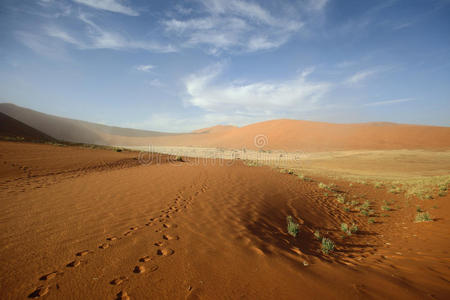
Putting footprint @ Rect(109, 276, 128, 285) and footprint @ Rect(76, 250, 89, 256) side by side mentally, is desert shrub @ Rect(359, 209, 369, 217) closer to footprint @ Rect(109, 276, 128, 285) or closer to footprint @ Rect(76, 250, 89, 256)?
footprint @ Rect(109, 276, 128, 285)

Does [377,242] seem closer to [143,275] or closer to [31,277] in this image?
[143,275]

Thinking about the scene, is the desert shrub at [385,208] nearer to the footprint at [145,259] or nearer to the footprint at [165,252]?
the footprint at [165,252]

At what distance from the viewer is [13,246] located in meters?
2.94

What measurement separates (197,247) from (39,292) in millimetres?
2007

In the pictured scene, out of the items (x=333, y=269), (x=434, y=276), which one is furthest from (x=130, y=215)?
(x=434, y=276)

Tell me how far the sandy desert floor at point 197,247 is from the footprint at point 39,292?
0.01m

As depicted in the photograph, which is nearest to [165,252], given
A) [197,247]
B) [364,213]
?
[197,247]

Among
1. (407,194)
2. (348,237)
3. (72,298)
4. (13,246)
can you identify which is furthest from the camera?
(407,194)

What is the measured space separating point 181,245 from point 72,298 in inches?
61.4

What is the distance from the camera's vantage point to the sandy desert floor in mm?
2305

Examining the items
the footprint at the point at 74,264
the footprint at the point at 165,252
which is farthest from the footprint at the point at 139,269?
the footprint at the point at 74,264

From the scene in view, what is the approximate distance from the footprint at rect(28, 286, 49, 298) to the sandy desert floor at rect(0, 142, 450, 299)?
0.01m

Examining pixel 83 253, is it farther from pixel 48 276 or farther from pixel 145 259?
pixel 145 259

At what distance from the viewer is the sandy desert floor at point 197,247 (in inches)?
90.7
